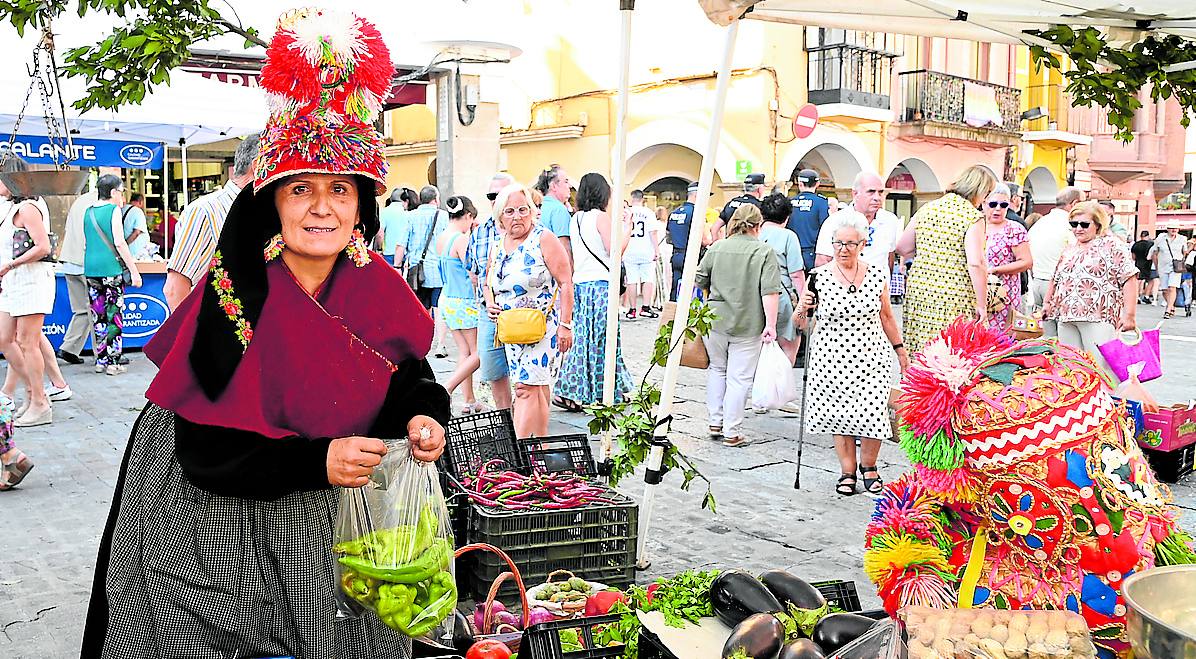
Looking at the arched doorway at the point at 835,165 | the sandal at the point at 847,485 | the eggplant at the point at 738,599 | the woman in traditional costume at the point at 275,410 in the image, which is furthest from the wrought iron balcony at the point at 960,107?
the woman in traditional costume at the point at 275,410

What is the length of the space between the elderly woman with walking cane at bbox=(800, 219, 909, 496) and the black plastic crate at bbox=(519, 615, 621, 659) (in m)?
3.16

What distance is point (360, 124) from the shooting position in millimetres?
2633

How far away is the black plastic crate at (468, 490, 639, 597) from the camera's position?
3996 mm

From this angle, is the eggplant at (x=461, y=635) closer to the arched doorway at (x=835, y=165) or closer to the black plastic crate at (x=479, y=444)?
the black plastic crate at (x=479, y=444)

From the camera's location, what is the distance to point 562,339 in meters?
6.47

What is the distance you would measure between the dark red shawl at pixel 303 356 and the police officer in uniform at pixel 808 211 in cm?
812

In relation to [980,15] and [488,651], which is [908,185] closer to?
[980,15]

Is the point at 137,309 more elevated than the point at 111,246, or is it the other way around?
the point at 111,246

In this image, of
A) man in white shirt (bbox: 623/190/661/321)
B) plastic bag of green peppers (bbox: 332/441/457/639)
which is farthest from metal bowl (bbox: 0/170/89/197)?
man in white shirt (bbox: 623/190/661/321)

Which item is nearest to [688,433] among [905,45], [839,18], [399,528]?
[839,18]

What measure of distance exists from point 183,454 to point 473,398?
6039mm

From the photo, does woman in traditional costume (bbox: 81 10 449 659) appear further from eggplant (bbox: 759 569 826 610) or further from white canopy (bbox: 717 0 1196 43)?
white canopy (bbox: 717 0 1196 43)

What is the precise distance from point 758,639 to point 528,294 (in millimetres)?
3749

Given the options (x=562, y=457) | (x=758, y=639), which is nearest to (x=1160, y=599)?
(x=758, y=639)
